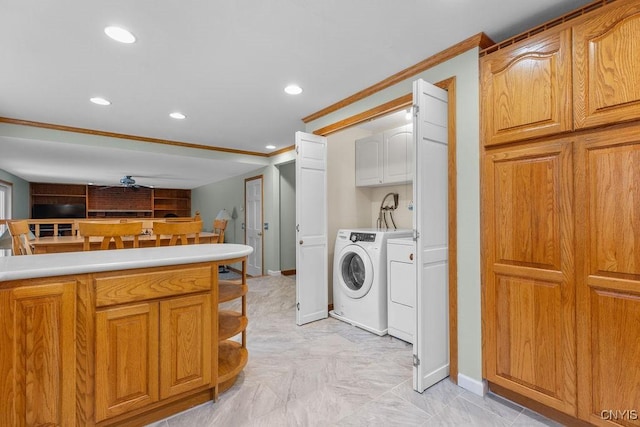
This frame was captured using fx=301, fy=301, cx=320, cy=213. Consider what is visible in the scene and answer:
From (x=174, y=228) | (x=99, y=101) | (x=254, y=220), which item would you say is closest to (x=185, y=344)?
(x=174, y=228)

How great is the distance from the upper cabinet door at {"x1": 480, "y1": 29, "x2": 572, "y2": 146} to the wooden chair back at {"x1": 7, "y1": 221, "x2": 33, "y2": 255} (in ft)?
12.8

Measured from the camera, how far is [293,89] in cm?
271

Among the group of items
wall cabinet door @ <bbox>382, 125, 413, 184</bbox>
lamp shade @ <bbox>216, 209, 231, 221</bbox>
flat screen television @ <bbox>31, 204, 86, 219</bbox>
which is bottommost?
lamp shade @ <bbox>216, 209, 231, 221</bbox>

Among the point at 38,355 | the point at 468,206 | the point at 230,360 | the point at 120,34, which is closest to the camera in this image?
the point at 38,355

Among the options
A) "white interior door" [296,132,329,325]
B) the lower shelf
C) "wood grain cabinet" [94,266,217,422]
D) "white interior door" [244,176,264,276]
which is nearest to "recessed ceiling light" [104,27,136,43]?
"wood grain cabinet" [94,266,217,422]

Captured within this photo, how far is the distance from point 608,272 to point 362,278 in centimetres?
200

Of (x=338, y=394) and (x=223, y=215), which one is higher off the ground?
(x=223, y=215)

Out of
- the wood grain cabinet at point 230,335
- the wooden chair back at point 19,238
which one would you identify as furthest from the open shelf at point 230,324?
the wooden chair back at point 19,238

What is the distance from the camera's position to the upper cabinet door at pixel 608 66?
1.38 metres

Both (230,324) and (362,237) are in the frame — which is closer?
(230,324)

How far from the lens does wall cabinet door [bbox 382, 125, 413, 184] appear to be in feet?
10.2

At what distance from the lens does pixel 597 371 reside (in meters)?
1.48

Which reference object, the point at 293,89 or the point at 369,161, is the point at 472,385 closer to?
the point at 369,161

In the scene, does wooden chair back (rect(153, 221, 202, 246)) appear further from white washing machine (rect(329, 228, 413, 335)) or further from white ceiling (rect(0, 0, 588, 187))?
white washing machine (rect(329, 228, 413, 335))
